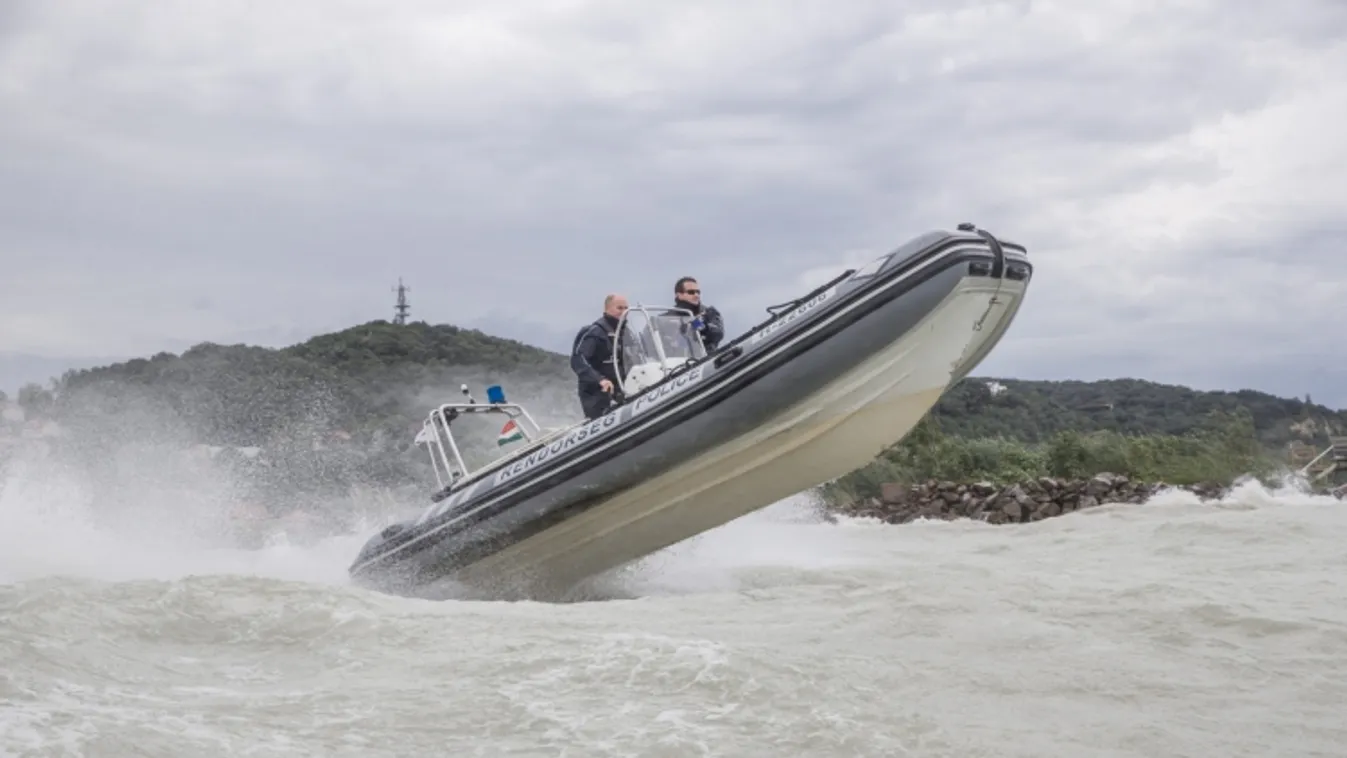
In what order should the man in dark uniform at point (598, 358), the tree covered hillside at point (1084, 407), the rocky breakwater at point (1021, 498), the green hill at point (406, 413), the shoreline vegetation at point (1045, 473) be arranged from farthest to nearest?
the tree covered hillside at point (1084, 407) < the green hill at point (406, 413) < the shoreline vegetation at point (1045, 473) < the rocky breakwater at point (1021, 498) < the man in dark uniform at point (598, 358)

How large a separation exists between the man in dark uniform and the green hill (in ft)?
4.38

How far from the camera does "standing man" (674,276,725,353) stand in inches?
282

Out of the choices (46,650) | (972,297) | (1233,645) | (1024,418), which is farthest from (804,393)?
(1024,418)

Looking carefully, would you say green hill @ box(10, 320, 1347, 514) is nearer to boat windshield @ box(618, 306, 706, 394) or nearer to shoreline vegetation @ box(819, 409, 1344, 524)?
shoreline vegetation @ box(819, 409, 1344, 524)

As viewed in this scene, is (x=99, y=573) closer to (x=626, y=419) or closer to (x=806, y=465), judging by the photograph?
(x=626, y=419)

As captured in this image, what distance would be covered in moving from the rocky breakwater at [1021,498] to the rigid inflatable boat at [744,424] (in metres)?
5.39

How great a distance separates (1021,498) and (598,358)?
233 inches

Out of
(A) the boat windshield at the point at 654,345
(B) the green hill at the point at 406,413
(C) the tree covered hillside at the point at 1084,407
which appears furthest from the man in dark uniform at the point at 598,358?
(C) the tree covered hillside at the point at 1084,407

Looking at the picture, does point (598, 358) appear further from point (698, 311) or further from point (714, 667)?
point (714, 667)

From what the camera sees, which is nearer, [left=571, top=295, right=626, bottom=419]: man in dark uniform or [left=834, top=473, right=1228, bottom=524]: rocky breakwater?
[left=571, top=295, right=626, bottom=419]: man in dark uniform

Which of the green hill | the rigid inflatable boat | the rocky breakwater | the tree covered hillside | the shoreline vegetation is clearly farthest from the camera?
the tree covered hillside

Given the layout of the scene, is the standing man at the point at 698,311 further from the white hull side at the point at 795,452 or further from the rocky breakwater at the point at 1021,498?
the rocky breakwater at the point at 1021,498

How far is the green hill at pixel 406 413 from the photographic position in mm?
13812

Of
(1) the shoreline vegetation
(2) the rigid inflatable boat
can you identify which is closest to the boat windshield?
(2) the rigid inflatable boat
